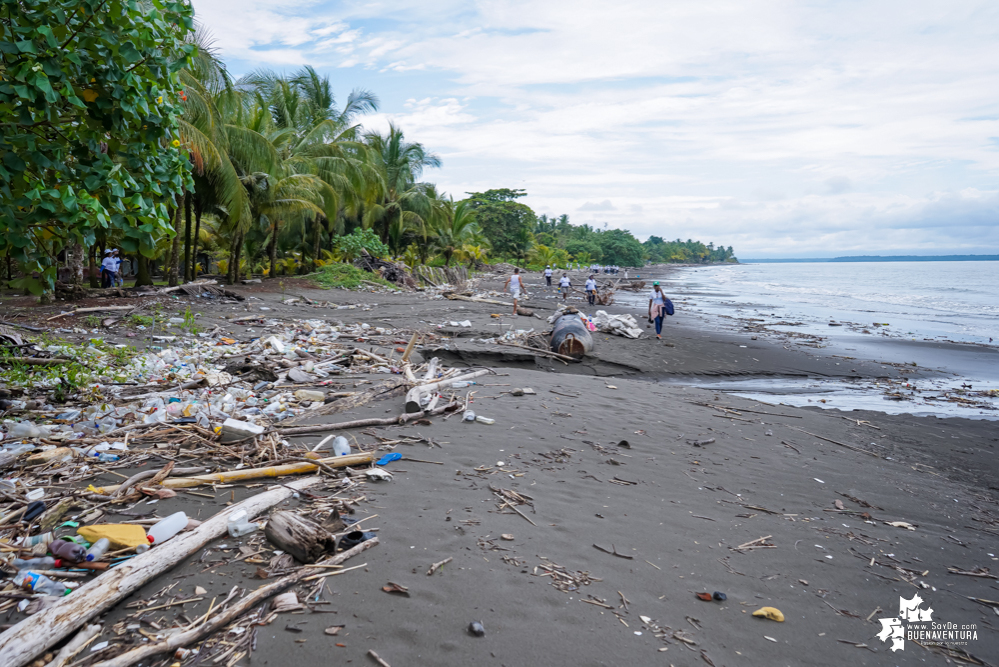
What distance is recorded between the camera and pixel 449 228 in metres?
32.9

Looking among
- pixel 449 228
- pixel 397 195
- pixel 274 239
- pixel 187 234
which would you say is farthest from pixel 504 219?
pixel 187 234

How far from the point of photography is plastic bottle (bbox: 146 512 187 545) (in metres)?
3.06

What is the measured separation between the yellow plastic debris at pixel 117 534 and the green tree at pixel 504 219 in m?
46.4

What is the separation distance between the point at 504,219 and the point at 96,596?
48.2 meters

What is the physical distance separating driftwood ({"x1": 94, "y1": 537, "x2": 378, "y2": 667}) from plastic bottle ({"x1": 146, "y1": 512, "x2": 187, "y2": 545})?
0.82m

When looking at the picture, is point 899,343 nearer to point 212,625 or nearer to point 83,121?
point 212,625

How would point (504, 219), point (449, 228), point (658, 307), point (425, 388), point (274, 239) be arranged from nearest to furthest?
point (425, 388) → point (658, 307) → point (274, 239) → point (449, 228) → point (504, 219)

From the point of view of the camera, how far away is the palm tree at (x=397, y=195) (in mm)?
28062

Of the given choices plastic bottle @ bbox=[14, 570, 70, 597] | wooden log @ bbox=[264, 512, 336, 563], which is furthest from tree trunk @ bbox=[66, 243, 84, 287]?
wooden log @ bbox=[264, 512, 336, 563]

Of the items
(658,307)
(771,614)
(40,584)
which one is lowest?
(771,614)

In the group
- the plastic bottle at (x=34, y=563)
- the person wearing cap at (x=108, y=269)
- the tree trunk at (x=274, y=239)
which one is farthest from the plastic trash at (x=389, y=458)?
the tree trunk at (x=274, y=239)

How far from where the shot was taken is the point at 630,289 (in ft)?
132

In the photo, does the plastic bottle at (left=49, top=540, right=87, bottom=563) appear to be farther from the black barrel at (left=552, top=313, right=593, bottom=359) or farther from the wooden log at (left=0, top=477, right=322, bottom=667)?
the black barrel at (left=552, top=313, right=593, bottom=359)

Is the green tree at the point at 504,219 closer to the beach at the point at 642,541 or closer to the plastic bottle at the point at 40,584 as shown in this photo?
the beach at the point at 642,541
